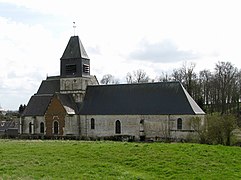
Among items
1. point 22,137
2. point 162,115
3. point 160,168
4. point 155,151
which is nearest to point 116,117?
point 162,115

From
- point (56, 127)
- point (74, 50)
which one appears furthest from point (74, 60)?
point (56, 127)

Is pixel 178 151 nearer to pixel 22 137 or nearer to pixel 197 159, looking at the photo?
pixel 197 159

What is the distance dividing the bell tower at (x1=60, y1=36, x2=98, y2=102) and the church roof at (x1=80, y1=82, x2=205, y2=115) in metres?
1.15

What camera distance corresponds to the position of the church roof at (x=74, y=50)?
43281 millimetres

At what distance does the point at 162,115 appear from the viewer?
36.5 m

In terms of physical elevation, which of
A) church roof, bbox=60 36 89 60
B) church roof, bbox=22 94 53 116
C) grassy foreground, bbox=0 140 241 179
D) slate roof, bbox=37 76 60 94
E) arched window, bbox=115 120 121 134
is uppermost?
church roof, bbox=60 36 89 60

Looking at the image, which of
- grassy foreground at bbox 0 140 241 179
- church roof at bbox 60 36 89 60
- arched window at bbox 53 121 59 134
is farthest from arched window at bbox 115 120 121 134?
grassy foreground at bbox 0 140 241 179

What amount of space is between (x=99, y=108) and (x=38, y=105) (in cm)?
868

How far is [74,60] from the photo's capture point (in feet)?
142

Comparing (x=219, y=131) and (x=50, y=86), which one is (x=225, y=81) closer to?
(x=50, y=86)

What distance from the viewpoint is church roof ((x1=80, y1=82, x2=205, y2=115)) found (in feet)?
120

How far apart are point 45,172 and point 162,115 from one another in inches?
910

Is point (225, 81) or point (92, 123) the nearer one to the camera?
point (92, 123)

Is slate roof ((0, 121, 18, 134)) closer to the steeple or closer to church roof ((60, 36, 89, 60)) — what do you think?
the steeple
